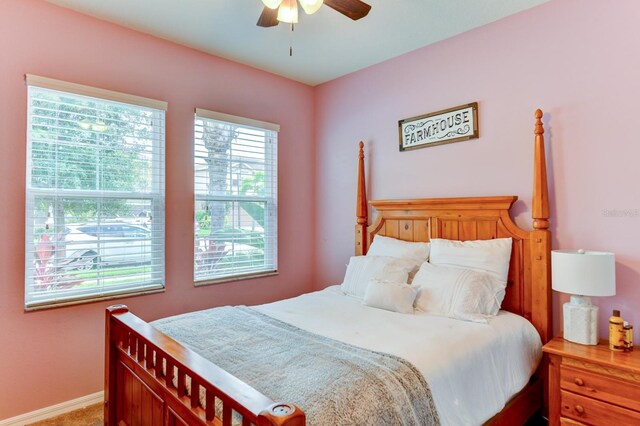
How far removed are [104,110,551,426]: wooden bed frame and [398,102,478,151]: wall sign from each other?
0.47 m

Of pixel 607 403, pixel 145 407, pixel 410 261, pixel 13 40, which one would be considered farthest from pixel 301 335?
pixel 13 40

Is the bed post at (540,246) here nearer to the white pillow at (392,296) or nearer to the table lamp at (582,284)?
the table lamp at (582,284)

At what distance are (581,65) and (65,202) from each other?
3383 millimetres

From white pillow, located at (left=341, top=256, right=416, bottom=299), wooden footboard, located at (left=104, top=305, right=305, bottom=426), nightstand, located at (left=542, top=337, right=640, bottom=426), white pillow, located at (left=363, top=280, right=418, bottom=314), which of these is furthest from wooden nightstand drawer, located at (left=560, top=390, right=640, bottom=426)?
wooden footboard, located at (left=104, top=305, right=305, bottom=426)

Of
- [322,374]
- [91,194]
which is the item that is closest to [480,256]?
[322,374]

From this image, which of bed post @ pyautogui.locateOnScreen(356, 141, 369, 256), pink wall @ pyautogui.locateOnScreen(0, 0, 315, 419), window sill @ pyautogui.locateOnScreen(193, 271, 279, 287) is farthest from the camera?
bed post @ pyautogui.locateOnScreen(356, 141, 369, 256)

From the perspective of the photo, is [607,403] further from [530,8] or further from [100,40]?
[100,40]

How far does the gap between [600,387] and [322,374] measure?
4.79 feet

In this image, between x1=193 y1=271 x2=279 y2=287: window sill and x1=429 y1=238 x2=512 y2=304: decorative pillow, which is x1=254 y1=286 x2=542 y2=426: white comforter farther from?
x1=193 y1=271 x2=279 y2=287: window sill

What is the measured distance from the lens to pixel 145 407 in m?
1.61

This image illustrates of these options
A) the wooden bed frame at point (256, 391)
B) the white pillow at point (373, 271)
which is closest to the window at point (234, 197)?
the wooden bed frame at point (256, 391)

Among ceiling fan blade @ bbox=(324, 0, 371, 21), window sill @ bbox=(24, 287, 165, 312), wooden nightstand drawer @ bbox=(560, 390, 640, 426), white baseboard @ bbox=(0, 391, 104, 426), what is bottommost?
white baseboard @ bbox=(0, 391, 104, 426)

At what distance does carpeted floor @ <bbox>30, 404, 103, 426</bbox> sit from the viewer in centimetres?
227

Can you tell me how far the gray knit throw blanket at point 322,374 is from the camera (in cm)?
124
